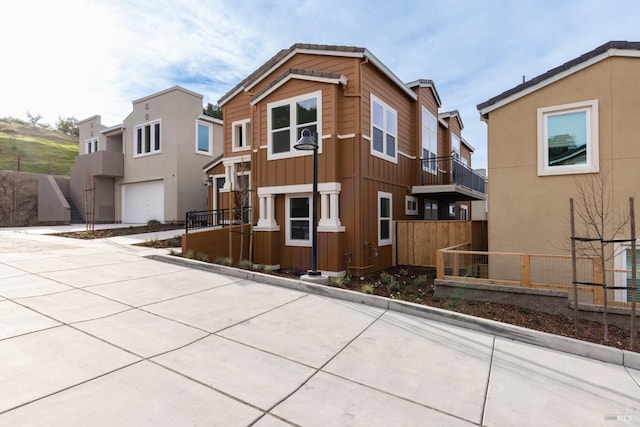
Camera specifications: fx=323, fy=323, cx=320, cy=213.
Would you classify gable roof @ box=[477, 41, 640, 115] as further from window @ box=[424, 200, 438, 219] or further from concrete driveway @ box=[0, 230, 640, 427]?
window @ box=[424, 200, 438, 219]

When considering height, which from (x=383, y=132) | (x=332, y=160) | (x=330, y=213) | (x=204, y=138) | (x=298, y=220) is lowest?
(x=298, y=220)

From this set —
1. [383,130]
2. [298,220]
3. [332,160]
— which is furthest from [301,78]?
[298,220]

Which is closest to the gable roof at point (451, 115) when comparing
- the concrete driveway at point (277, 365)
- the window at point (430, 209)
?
the window at point (430, 209)

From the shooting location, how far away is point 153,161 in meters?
18.8

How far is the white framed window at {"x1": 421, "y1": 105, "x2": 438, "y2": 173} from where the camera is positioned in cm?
1347

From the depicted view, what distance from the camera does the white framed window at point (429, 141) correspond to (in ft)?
44.2

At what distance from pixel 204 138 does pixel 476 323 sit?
18064 millimetres

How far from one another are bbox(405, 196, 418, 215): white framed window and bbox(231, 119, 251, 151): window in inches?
263

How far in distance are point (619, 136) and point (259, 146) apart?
9187mm

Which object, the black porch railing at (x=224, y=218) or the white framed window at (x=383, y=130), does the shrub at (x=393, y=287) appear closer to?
the white framed window at (x=383, y=130)

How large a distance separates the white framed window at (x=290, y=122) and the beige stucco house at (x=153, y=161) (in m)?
9.80

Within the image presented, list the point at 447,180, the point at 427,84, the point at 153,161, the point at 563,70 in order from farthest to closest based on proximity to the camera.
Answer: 1. the point at 153,161
2. the point at 447,180
3. the point at 427,84
4. the point at 563,70

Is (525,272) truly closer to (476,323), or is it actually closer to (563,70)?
(476,323)

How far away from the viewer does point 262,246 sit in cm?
1019
